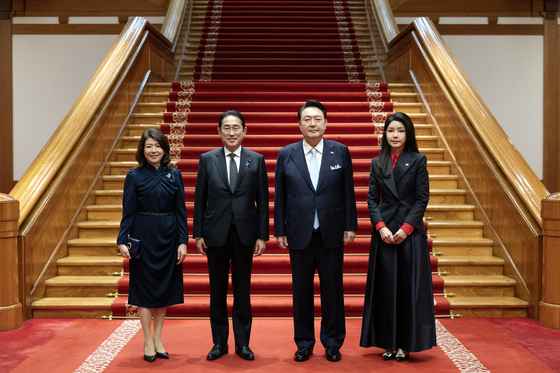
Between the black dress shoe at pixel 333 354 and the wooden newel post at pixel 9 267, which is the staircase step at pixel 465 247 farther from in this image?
the wooden newel post at pixel 9 267

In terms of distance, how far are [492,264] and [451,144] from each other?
1.51 metres

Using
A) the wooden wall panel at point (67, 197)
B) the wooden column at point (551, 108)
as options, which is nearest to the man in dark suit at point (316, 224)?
the wooden wall panel at point (67, 197)

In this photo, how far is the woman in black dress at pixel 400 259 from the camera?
2.80 m

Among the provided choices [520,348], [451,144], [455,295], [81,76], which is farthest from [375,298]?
[81,76]

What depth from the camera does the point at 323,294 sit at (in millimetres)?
2879

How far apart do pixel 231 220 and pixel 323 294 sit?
67cm

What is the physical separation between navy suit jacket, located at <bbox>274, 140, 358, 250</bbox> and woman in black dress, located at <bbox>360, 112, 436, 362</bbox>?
0.59ft

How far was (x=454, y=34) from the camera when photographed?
28.8ft

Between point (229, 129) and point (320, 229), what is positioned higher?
point (229, 129)

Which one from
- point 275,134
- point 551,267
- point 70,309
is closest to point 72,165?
point 70,309

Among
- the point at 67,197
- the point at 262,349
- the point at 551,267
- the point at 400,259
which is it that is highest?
the point at 67,197

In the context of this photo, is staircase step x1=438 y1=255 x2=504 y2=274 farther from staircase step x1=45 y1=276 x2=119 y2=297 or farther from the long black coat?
staircase step x1=45 y1=276 x2=119 y2=297

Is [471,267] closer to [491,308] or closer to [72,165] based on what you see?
[491,308]

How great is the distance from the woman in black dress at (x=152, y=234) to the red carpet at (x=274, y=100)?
0.86 m
